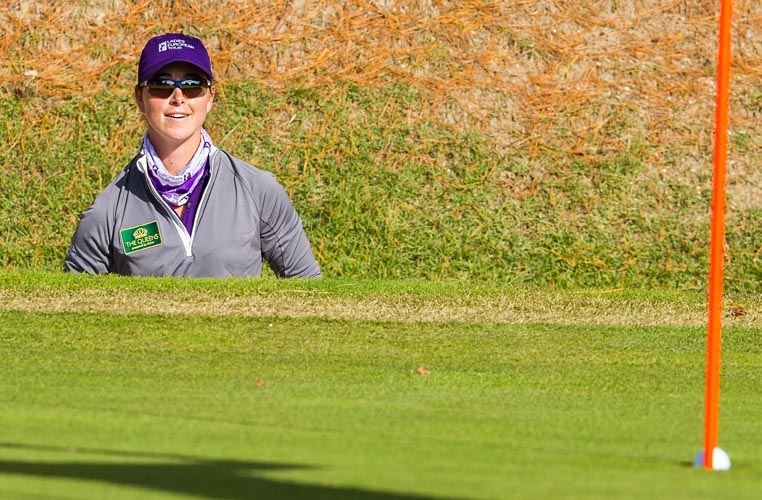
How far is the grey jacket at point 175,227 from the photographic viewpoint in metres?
8.13

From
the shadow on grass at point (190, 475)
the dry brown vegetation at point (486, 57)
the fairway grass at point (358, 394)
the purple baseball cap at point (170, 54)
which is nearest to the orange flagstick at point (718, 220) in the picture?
the fairway grass at point (358, 394)

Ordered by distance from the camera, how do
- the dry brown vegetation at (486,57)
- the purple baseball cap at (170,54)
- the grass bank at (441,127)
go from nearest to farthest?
1. the purple baseball cap at (170,54)
2. the grass bank at (441,127)
3. the dry brown vegetation at (486,57)

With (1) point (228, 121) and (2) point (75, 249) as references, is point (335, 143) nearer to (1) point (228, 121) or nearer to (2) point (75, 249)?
(1) point (228, 121)

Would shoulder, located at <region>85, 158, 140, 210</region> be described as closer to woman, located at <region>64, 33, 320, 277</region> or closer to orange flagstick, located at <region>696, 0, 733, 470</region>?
woman, located at <region>64, 33, 320, 277</region>

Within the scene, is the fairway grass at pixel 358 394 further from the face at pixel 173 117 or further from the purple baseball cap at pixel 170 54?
the purple baseball cap at pixel 170 54

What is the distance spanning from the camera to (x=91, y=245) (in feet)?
27.0

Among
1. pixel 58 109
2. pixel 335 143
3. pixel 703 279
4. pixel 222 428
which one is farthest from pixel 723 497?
pixel 58 109

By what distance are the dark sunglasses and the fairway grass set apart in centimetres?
147

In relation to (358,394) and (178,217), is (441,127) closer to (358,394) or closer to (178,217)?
(178,217)

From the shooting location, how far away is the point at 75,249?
8266 millimetres

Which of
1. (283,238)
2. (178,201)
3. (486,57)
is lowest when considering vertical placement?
(283,238)

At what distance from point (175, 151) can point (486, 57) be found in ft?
12.7

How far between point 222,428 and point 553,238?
6.33m

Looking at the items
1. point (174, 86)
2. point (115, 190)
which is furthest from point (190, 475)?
point (174, 86)
